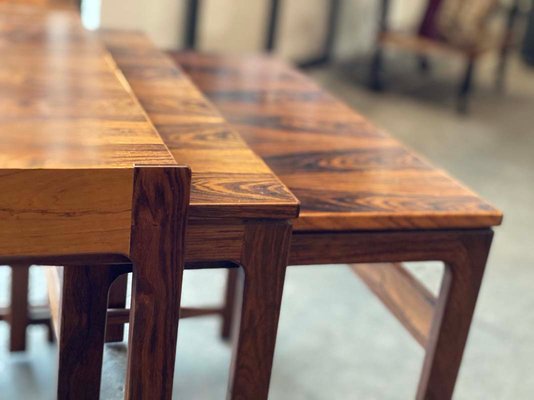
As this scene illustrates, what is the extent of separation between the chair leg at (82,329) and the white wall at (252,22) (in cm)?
211

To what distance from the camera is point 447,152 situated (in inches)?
135

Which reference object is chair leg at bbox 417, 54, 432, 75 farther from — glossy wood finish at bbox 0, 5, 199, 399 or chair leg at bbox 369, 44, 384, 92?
glossy wood finish at bbox 0, 5, 199, 399

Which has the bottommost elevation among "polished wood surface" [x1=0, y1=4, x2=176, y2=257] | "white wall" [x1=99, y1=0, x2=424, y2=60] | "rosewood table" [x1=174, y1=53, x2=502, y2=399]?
"white wall" [x1=99, y1=0, x2=424, y2=60]

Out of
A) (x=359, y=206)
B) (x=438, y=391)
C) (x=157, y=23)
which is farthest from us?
(x=157, y=23)

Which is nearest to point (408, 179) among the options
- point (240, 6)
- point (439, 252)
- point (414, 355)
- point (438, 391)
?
point (439, 252)

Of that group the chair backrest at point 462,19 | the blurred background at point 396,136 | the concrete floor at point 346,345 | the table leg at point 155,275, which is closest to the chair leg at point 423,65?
the blurred background at point 396,136

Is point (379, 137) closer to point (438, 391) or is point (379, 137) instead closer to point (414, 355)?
point (438, 391)

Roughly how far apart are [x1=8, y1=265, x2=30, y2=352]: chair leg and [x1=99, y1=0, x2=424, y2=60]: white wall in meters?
1.65

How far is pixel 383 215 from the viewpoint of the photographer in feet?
3.56

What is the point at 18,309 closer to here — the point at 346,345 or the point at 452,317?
the point at 346,345

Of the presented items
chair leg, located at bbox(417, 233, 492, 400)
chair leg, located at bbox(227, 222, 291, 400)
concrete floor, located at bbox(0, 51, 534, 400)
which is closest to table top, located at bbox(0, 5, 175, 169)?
chair leg, located at bbox(227, 222, 291, 400)

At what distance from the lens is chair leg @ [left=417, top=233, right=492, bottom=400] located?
3.77ft

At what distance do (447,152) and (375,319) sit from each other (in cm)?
159

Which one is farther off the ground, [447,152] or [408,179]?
[408,179]
